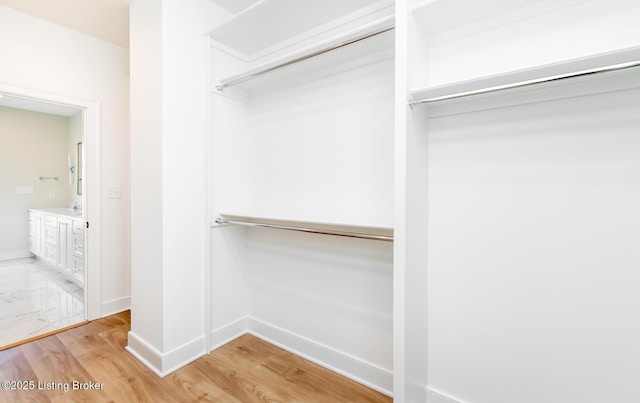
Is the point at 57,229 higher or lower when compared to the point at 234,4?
lower

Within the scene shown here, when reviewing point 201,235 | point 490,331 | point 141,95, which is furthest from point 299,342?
point 141,95

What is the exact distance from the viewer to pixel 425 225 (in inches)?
59.0

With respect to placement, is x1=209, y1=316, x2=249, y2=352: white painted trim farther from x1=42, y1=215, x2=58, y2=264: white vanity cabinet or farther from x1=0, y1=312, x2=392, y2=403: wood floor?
x1=42, y1=215, x2=58, y2=264: white vanity cabinet

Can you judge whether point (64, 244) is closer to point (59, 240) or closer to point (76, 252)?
point (59, 240)

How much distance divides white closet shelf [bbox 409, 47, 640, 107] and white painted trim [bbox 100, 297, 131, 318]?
10.5 ft

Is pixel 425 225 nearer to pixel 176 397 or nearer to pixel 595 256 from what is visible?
pixel 595 256

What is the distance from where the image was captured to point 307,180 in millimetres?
2064

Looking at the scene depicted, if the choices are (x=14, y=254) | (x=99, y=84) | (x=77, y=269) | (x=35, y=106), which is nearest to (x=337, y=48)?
(x=99, y=84)

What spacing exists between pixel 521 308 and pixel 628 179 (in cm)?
67

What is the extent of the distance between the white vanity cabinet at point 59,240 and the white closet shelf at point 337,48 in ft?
9.15

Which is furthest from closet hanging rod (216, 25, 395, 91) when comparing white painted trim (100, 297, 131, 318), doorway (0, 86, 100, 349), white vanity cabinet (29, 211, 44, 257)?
white vanity cabinet (29, 211, 44, 257)

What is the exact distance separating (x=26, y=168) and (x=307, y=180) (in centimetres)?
532

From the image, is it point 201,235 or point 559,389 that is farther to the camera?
point 201,235

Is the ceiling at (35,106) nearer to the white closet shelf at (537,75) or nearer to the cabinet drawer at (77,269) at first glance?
the cabinet drawer at (77,269)
